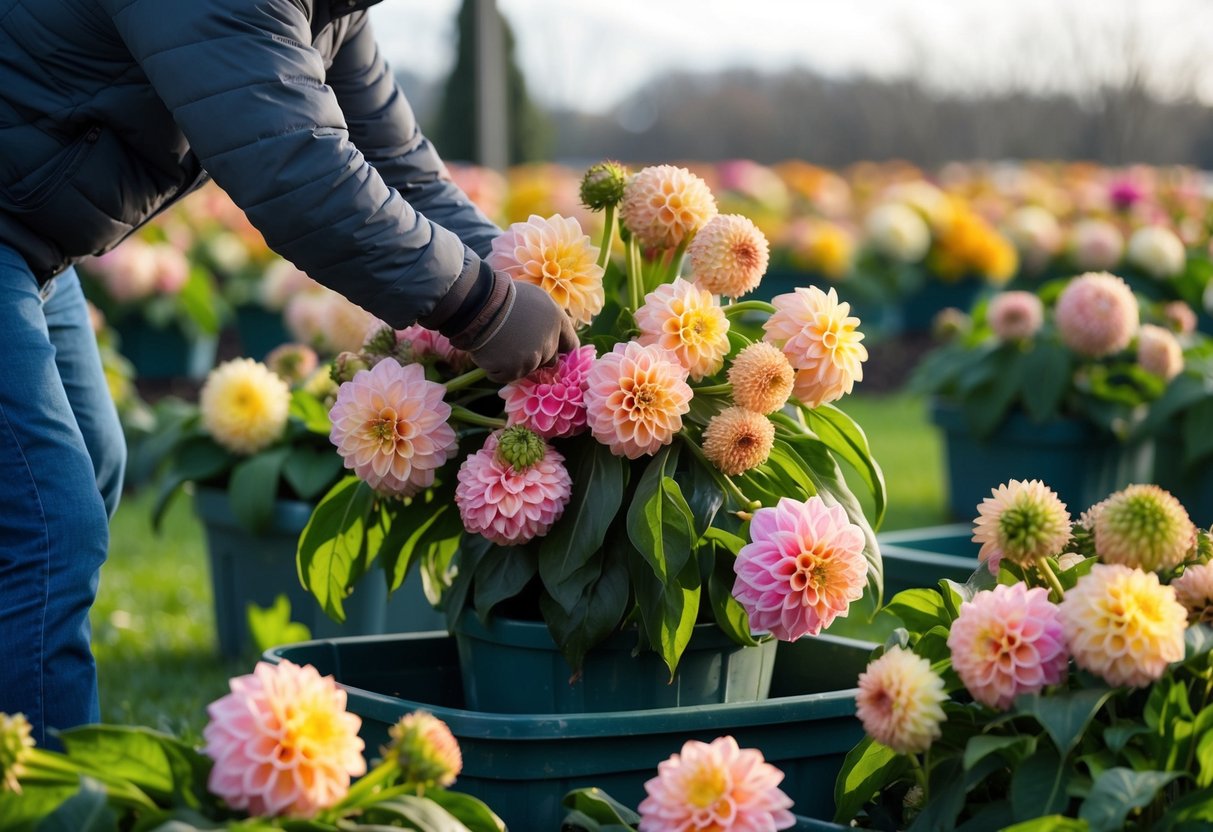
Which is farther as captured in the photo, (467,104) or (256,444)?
(467,104)

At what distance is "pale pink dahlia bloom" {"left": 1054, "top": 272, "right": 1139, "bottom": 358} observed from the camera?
3.94 meters

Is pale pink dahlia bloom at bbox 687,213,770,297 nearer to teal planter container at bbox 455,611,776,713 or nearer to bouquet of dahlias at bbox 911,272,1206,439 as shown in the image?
teal planter container at bbox 455,611,776,713

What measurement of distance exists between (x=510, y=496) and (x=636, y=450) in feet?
0.55

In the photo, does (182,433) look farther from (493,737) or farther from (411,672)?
(493,737)

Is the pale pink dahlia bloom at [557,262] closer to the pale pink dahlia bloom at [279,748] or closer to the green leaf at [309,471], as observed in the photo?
the pale pink dahlia bloom at [279,748]

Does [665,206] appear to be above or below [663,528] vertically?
above

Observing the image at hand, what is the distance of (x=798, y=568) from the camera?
173cm

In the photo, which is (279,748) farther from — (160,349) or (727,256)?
(160,349)

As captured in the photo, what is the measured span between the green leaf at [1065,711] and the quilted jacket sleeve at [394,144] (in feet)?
3.76

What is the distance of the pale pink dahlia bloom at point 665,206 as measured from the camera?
1988 mm

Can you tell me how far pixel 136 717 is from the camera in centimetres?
287

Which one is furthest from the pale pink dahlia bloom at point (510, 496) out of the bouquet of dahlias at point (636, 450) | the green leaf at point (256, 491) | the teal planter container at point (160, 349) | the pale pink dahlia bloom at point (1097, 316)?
the teal planter container at point (160, 349)

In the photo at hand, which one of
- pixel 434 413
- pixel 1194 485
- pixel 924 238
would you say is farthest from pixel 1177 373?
pixel 924 238

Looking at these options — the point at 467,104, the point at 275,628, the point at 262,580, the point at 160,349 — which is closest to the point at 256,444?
the point at 262,580
